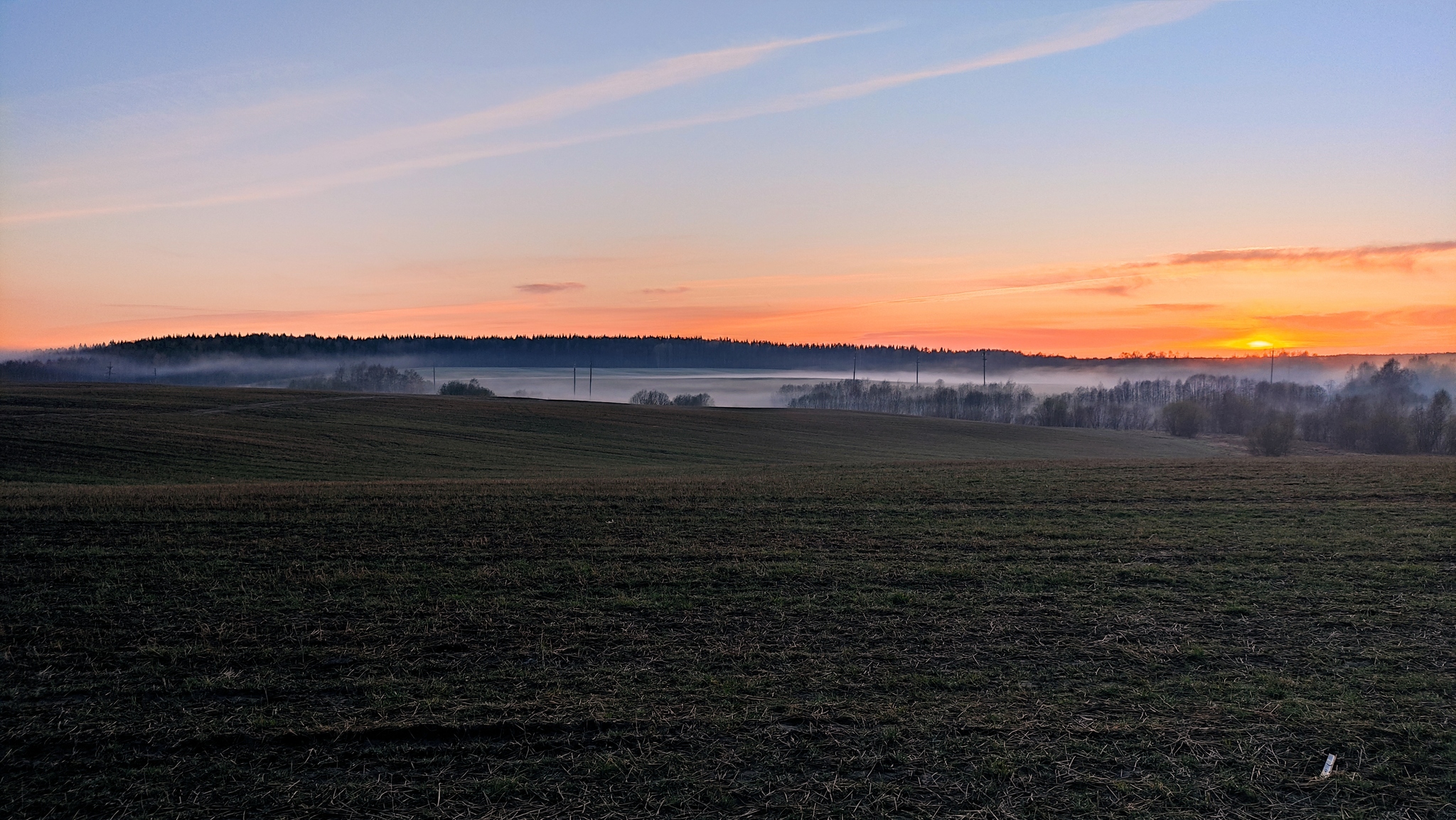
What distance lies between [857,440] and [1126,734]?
7277cm

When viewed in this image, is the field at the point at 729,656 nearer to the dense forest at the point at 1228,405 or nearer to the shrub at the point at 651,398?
the dense forest at the point at 1228,405

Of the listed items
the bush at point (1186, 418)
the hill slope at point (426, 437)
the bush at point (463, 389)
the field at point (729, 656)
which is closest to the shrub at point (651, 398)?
the bush at point (463, 389)

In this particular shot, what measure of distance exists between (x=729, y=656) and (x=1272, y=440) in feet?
274

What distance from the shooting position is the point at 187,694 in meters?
8.00

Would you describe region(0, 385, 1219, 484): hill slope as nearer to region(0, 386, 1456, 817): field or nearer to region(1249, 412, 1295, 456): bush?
Answer: region(1249, 412, 1295, 456): bush

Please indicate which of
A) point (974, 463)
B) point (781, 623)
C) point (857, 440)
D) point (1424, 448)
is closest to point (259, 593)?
point (781, 623)

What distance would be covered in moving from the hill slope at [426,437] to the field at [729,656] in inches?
892

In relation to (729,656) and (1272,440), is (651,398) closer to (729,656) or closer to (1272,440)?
(1272,440)

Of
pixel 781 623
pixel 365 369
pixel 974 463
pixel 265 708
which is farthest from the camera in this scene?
pixel 365 369

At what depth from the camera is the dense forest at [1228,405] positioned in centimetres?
8888

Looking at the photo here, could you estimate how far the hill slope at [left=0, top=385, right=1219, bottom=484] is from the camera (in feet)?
134

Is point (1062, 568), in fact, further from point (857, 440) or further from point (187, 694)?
point (857, 440)

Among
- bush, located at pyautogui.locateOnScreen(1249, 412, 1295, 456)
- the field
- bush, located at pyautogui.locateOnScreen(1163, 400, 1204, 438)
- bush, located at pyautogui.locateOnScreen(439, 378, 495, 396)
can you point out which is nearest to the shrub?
bush, located at pyautogui.locateOnScreen(439, 378, 495, 396)

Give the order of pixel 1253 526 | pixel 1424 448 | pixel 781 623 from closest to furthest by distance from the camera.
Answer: pixel 781 623 → pixel 1253 526 → pixel 1424 448
